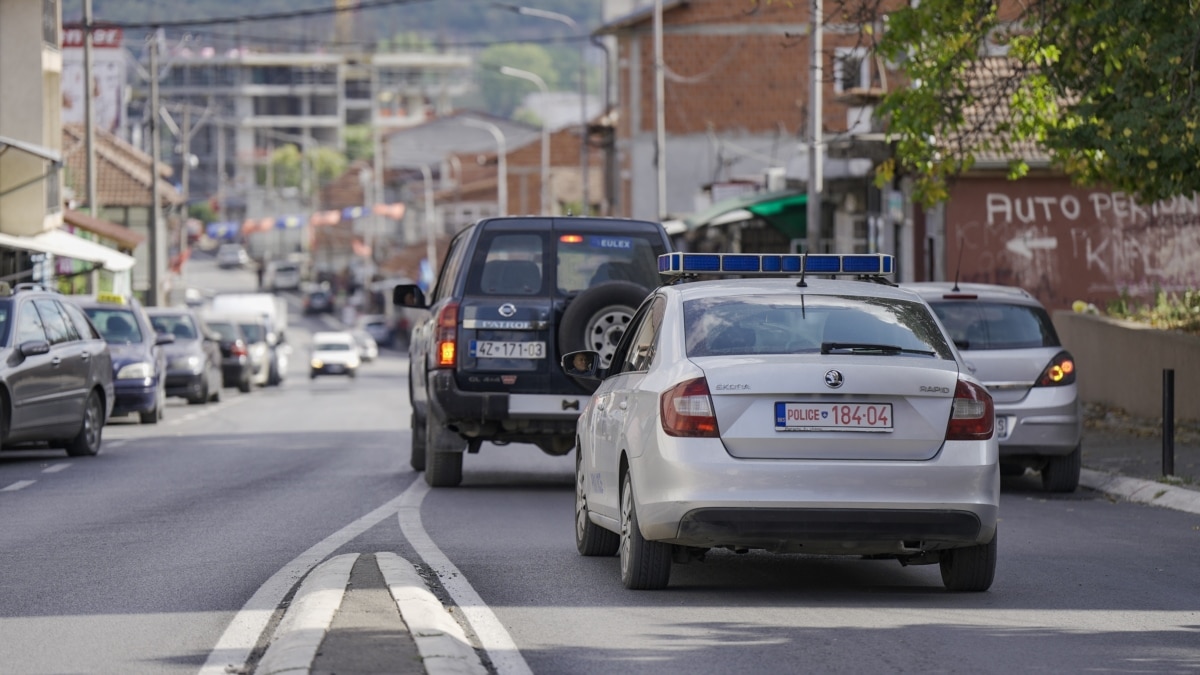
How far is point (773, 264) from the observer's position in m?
10.0

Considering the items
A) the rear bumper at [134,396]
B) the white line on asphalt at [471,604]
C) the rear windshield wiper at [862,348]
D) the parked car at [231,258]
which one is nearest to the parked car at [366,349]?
the rear bumper at [134,396]

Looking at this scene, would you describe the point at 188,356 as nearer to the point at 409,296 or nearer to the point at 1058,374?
the point at 409,296

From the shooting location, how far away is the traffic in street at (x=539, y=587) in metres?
7.64

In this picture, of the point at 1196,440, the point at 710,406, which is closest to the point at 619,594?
the point at 710,406

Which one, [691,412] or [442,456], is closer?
[691,412]

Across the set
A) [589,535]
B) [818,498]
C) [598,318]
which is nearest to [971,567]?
[818,498]

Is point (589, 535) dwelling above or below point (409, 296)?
below

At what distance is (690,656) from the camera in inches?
299

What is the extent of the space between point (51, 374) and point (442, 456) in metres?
4.88

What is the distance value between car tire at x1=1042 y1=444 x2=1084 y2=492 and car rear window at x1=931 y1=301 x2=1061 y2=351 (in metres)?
0.93

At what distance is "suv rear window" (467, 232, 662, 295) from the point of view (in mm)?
15102

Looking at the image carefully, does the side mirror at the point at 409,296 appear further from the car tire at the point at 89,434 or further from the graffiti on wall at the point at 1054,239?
the graffiti on wall at the point at 1054,239

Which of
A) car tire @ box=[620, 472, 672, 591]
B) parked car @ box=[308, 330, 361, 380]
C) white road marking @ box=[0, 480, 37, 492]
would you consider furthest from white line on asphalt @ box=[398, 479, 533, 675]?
parked car @ box=[308, 330, 361, 380]

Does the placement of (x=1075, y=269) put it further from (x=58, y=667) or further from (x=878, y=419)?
(x=58, y=667)
